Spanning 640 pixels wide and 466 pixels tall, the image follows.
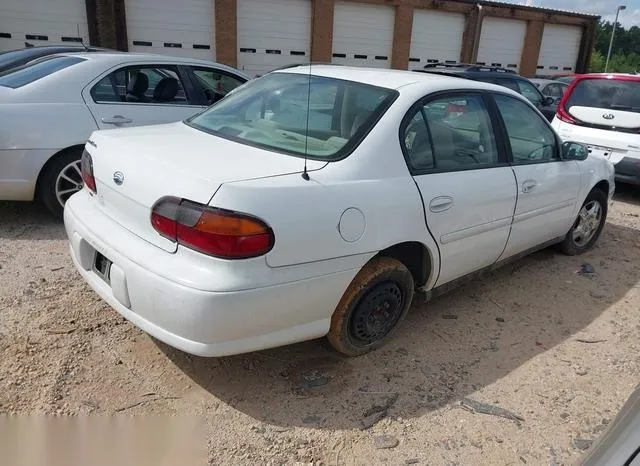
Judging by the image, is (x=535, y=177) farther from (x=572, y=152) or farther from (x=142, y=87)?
(x=142, y=87)

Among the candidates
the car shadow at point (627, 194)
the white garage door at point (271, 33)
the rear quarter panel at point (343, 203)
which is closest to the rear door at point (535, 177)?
the rear quarter panel at point (343, 203)

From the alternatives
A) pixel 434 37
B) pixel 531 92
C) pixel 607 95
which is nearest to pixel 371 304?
pixel 607 95

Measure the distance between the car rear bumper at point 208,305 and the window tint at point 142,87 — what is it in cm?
263

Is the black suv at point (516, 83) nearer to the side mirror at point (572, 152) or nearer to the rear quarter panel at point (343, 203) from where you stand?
the side mirror at point (572, 152)

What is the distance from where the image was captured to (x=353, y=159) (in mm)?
2748

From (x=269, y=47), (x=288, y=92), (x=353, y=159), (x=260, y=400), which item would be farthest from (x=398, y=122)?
(x=269, y=47)

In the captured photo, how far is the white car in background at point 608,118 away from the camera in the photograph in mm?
Result: 6859

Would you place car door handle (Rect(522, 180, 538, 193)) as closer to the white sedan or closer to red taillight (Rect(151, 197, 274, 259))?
red taillight (Rect(151, 197, 274, 259))

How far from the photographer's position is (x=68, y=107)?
4684mm

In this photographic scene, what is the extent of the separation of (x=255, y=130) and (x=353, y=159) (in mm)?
711

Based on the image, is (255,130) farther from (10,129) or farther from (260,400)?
(10,129)

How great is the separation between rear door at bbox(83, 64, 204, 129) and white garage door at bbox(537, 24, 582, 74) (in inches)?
1021

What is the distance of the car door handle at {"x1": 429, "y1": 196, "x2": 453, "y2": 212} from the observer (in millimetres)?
3041

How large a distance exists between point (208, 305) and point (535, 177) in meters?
2.69
